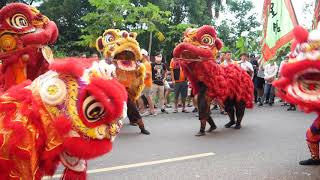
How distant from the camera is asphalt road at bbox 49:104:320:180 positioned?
5102 millimetres

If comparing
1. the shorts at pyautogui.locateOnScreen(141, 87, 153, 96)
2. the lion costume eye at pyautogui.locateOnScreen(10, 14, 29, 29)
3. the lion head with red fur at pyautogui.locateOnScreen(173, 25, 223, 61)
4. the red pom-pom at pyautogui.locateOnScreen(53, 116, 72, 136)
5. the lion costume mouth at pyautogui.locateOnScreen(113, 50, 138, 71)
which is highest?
the lion costume eye at pyautogui.locateOnScreen(10, 14, 29, 29)

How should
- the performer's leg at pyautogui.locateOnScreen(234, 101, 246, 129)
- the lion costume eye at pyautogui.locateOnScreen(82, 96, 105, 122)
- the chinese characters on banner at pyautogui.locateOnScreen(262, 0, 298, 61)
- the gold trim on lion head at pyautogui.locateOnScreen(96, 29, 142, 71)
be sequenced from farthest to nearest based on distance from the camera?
the chinese characters on banner at pyautogui.locateOnScreen(262, 0, 298, 61)
the performer's leg at pyautogui.locateOnScreen(234, 101, 246, 129)
the gold trim on lion head at pyautogui.locateOnScreen(96, 29, 142, 71)
the lion costume eye at pyautogui.locateOnScreen(82, 96, 105, 122)

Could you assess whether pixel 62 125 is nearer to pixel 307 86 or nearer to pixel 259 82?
pixel 307 86

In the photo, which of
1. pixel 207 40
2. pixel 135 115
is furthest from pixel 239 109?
pixel 135 115

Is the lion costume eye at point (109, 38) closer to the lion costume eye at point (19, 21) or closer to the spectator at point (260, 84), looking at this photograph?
the lion costume eye at point (19, 21)

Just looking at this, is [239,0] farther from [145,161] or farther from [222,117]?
[145,161]

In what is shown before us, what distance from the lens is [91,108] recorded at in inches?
107

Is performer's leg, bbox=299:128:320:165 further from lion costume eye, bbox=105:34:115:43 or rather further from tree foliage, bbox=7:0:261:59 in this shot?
tree foliage, bbox=7:0:261:59

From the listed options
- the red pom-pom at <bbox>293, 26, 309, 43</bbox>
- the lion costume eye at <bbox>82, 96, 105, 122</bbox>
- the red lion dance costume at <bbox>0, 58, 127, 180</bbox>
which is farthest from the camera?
the red pom-pom at <bbox>293, 26, 309, 43</bbox>

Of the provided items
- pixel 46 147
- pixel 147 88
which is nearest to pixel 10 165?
pixel 46 147

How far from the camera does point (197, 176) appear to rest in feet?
16.5

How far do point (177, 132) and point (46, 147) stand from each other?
547 centimetres

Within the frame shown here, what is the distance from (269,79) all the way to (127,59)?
5807 millimetres

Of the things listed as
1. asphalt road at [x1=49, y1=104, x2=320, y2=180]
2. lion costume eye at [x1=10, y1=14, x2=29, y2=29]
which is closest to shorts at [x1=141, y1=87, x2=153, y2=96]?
asphalt road at [x1=49, y1=104, x2=320, y2=180]
